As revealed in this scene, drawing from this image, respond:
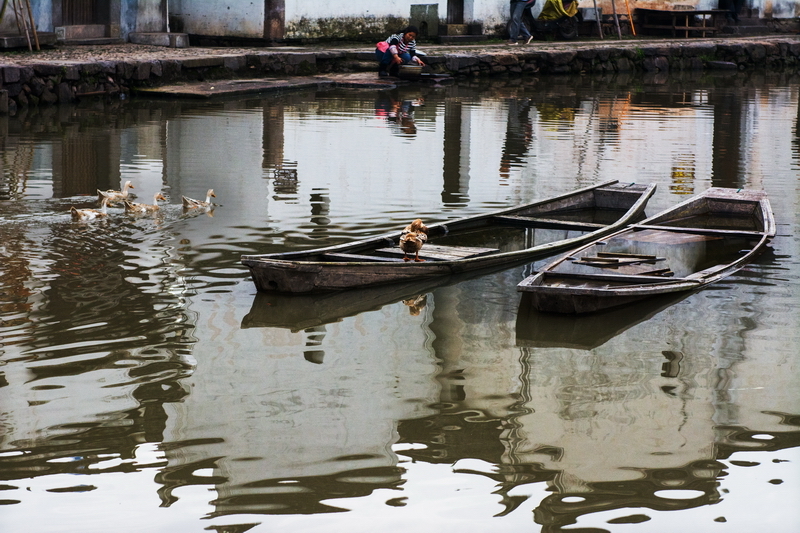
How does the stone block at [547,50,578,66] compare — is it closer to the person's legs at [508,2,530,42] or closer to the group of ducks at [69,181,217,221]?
the person's legs at [508,2,530,42]

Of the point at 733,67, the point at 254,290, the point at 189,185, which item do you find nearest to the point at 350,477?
the point at 254,290

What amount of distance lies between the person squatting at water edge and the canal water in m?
10.4

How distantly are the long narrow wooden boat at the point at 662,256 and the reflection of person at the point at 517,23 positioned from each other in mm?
16654

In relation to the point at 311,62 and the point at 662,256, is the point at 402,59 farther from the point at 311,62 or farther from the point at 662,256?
the point at 662,256

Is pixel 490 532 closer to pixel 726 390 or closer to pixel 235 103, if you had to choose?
pixel 726 390

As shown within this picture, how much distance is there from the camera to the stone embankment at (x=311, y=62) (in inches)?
645

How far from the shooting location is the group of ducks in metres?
8.62

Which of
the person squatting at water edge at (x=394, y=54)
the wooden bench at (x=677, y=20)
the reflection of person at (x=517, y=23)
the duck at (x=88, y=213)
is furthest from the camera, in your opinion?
the wooden bench at (x=677, y=20)

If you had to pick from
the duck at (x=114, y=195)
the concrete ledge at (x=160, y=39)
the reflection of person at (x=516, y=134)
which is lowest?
the duck at (x=114, y=195)

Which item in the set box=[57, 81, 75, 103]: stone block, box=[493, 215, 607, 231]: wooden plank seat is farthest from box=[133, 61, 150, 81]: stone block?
box=[493, 215, 607, 231]: wooden plank seat

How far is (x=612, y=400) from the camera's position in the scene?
518cm

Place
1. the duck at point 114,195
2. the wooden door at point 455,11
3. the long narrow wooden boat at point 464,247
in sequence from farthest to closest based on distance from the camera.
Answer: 1. the wooden door at point 455,11
2. the duck at point 114,195
3. the long narrow wooden boat at point 464,247

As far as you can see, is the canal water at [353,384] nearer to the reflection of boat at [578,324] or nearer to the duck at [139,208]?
the reflection of boat at [578,324]

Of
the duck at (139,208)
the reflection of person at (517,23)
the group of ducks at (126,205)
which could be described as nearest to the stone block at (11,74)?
the group of ducks at (126,205)
